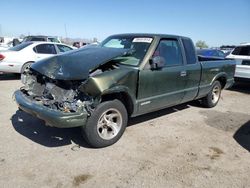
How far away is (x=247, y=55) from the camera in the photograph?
9602 millimetres

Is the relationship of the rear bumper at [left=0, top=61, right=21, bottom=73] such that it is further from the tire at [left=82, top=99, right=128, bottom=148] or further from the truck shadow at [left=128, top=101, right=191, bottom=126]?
the tire at [left=82, top=99, right=128, bottom=148]

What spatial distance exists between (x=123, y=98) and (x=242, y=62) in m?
6.57

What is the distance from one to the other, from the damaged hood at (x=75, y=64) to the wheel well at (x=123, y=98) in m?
0.51

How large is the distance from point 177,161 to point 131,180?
0.93 m

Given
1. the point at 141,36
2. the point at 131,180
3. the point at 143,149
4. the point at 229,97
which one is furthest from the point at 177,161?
the point at 229,97

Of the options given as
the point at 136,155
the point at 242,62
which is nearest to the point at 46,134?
the point at 136,155

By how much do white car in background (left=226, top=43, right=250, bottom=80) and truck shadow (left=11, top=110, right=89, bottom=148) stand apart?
22.5ft

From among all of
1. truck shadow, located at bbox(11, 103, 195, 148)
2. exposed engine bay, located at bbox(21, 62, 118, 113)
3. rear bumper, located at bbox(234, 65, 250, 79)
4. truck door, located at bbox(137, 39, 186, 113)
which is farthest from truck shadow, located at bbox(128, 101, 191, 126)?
rear bumper, located at bbox(234, 65, 250, 79)

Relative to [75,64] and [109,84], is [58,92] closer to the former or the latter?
[75,64]

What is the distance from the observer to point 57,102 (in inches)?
162

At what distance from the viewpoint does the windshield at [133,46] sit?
488cm


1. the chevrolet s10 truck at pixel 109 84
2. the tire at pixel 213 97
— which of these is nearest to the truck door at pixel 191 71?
the chevrolet s10 truck at pixel 109 84

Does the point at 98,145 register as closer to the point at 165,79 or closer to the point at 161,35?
the point at 165,79

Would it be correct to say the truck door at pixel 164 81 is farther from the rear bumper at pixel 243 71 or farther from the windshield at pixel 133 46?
the rear bumper at pixel 243 71
